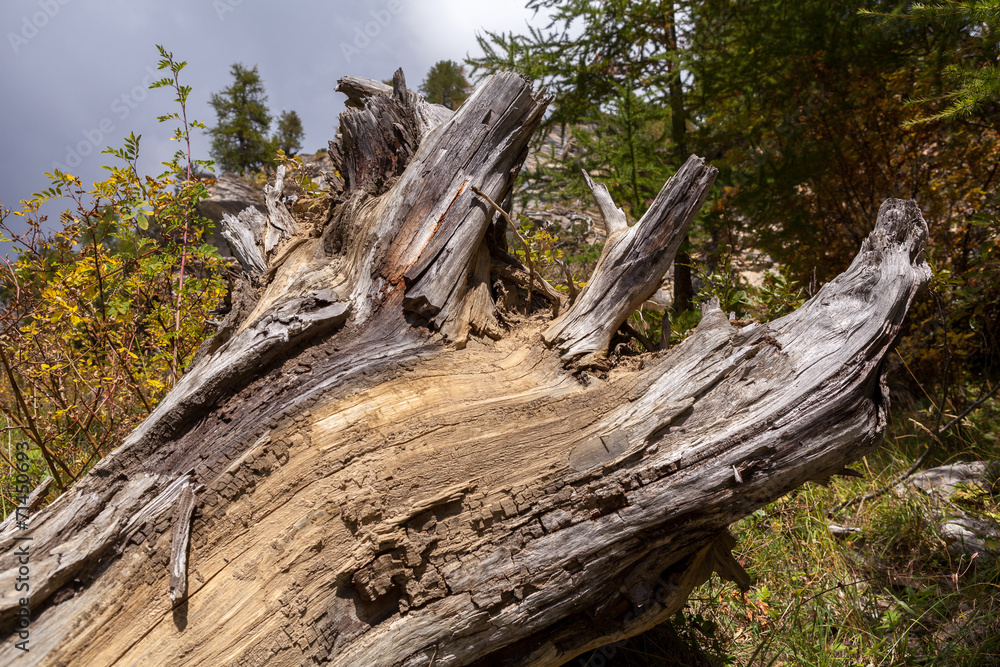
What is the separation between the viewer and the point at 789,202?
20.0 feet

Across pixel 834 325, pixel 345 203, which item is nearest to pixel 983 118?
pixel 834 325

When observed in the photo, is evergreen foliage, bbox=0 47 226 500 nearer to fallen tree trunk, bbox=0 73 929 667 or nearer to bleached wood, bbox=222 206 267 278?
bleached wood, bbox=222 206 267 278

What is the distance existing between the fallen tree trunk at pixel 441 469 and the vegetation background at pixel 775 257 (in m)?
0.54

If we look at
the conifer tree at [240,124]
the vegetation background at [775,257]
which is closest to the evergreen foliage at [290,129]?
the conifer tree at [240,124]

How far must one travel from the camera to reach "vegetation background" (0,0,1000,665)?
2.82m

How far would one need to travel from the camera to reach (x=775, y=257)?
640 cm

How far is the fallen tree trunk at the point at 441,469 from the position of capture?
5.78 ft

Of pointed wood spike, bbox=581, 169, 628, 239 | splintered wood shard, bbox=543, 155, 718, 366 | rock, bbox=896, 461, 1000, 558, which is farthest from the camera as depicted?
rock, bbox=896, 461, 1000, 558

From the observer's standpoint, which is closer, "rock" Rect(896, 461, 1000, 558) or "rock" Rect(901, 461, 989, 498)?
"rock" Rect(896, 461, 1000, 558)

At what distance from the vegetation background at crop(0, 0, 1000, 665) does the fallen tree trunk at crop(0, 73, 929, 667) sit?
1.77 ft

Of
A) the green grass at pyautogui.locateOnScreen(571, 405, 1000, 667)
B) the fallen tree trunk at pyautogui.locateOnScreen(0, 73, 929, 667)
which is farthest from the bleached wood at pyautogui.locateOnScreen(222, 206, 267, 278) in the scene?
the green grass at pyautogui.locateOnScreen(571, 405, 1000, 667)

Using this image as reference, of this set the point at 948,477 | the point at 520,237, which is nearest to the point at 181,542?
the point at 520,237

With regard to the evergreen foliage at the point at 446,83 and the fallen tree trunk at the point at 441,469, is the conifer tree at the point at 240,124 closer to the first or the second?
the evergreen foliage at the point at 446,83

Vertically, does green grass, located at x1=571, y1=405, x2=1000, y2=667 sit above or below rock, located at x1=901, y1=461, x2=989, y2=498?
above
